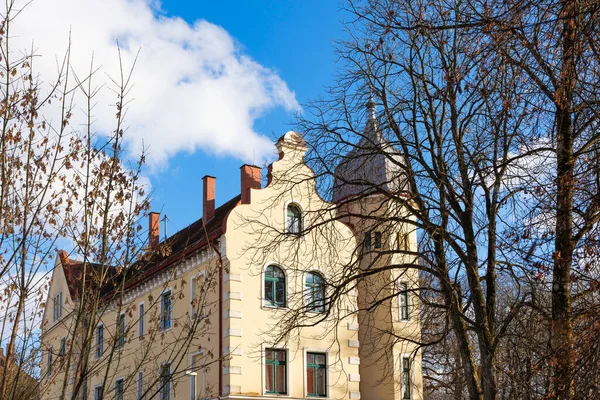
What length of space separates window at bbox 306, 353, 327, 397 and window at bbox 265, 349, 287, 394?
97cm

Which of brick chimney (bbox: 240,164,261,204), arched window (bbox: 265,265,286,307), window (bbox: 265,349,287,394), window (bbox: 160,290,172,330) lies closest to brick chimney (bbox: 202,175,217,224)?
brick chimney (bbox: 240,164,261,204)

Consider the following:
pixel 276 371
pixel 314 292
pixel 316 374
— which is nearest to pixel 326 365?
pixel 316 374

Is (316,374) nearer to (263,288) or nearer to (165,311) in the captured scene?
(263,288)

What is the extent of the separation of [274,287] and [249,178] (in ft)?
14.0

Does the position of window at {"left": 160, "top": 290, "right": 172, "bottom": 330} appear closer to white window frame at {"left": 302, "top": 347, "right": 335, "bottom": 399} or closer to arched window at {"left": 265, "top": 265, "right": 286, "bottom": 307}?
arched window at {"left": 265, "top": 265, "right": 286, "bottom": 307}

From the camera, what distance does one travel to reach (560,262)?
36.2 ft

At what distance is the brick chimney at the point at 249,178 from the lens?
3017 centimetres

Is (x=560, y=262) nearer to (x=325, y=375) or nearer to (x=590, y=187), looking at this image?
(x=590, y=187)

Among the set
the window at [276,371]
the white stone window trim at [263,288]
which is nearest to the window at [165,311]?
the white stone window trim at [263,288]

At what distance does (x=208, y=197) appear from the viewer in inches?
1366

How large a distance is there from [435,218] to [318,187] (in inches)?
97.3

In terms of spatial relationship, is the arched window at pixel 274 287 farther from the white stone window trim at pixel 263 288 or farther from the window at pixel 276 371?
the window at pixel 276 371

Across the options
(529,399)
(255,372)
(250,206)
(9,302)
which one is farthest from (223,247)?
(9,302)

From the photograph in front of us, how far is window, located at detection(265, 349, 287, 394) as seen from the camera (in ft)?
91.9
